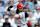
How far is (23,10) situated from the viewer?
1845mm

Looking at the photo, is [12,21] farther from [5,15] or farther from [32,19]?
[32,19]

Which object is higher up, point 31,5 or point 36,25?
point 31,5

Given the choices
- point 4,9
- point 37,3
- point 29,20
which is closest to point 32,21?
point 29,20

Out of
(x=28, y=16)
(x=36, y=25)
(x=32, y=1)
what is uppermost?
(x=32, y=1)

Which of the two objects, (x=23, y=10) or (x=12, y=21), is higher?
(x=23, y=10)

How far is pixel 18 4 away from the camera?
6.08 ft

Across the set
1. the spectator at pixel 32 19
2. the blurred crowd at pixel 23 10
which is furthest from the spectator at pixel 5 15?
the spectator at pixel 32 19

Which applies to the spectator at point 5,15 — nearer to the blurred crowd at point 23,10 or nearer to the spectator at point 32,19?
the blurred crowd at point 23,10

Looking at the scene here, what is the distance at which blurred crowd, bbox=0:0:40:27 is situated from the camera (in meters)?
1.78

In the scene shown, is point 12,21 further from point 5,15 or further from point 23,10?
point 23,10

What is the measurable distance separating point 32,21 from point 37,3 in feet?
1.19

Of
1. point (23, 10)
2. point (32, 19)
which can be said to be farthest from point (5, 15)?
point (32, 19)

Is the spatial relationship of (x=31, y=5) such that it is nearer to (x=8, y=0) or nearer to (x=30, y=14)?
(x=30, y=14)

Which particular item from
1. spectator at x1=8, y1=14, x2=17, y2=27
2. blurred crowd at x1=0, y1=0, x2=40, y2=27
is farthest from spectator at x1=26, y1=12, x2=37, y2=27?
spectator at x1=8, y1=14, x2=17, y2=27
